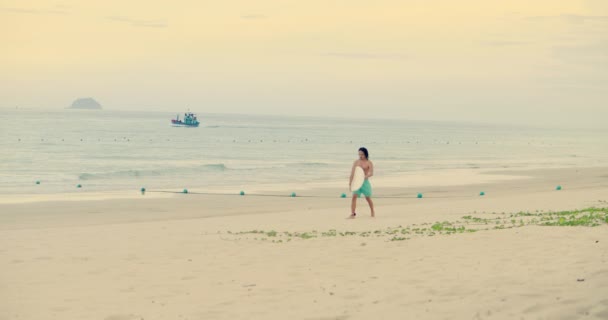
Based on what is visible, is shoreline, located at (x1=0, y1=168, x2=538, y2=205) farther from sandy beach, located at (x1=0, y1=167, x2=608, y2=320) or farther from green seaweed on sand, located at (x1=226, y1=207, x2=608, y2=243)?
green seaweed on sand, located at (x1=226, y1=207, x2=608, y2=243)

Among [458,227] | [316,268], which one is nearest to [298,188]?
[458,227]

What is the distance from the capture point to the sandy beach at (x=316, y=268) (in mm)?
7633

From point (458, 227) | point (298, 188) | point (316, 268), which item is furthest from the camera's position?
point (298, 188)

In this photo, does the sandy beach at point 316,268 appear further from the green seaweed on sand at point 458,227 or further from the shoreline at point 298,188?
the shoreline at point 298,188

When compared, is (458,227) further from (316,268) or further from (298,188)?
(298,188)

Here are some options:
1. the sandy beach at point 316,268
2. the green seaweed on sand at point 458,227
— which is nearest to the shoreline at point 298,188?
the sandy beach at point 316,268

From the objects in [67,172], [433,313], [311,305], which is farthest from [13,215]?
[67,172]

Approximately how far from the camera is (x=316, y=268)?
10.0 metres

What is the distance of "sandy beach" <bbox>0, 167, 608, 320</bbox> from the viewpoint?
25.0ft

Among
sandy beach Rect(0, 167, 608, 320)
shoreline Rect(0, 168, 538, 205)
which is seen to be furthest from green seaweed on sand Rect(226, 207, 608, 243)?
shoreline Rect(0, 168, 538, 205)

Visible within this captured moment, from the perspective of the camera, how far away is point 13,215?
20.9m

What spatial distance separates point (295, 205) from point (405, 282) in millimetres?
15458

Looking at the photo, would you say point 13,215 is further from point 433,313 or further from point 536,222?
point 433,313

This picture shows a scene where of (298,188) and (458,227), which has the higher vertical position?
(458,227)
